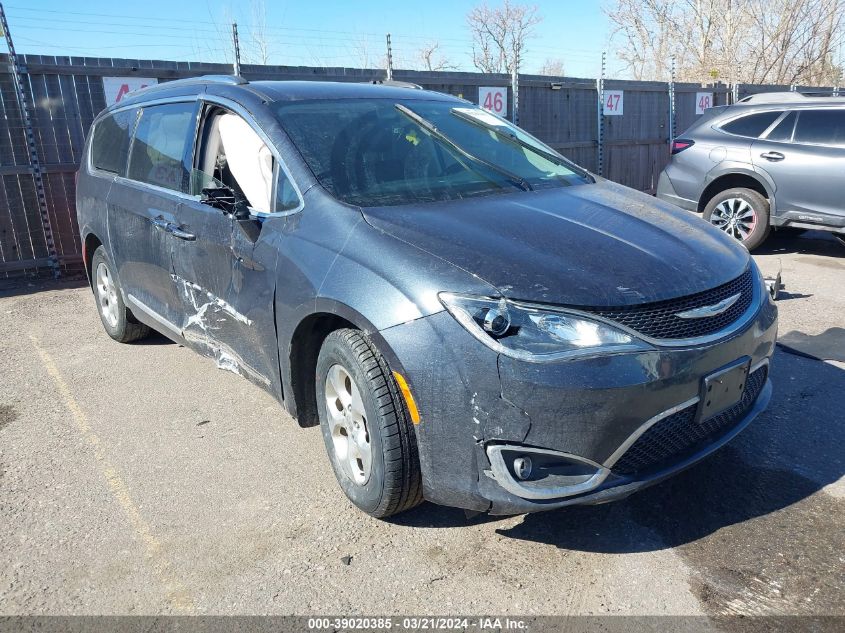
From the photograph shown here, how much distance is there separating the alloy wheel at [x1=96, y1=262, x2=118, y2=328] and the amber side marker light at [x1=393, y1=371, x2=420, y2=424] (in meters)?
3.41

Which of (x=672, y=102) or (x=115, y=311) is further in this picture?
(x=672, y=102)

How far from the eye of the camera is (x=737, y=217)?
7.81 m

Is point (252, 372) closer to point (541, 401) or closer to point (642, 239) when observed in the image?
point (541, 401)

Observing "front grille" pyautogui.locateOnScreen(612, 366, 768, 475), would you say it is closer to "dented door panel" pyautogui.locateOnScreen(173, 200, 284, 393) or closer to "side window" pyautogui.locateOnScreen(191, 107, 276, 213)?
"dented door panel" pyautogui.locateOnScreen(173, 200, 284, 393)

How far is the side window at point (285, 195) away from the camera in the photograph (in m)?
3.10

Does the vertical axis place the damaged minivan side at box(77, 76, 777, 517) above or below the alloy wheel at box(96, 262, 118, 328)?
above

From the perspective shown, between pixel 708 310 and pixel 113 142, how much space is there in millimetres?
4319

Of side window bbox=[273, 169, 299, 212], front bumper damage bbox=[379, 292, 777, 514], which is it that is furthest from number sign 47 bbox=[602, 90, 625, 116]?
front bumper damage bbox=[379, 292, 777, 514]

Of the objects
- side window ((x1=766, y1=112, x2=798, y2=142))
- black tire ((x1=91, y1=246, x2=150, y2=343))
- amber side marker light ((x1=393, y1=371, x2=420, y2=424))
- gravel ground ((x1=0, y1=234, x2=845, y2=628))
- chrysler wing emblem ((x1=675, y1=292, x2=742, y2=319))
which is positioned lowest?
gravel ground ((x1=0, y1=234, x2=845, y2=628))

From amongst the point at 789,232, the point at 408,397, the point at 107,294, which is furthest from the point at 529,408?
the point at 789,232

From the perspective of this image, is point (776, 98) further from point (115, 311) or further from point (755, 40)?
point (755, 40)

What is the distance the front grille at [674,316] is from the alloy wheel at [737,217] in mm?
5556

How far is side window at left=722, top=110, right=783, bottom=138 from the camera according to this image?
25.5 ft

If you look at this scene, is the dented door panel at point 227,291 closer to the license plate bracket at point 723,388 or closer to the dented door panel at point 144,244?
the dented door panel at point 144,244
